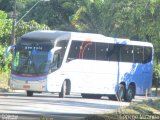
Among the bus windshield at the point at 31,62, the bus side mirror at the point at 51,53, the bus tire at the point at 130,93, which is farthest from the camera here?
the bus tire at the point at 130,93

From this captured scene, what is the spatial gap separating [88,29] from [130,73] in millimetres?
23282

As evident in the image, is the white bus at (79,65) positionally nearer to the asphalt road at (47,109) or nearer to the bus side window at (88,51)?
the bus side window at (88,51)

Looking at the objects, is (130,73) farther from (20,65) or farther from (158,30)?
(158,30)

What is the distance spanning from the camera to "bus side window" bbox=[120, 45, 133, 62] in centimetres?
3644

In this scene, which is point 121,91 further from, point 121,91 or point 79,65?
point 79,65

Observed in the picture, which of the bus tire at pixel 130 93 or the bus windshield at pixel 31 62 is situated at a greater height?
the bus windshield at pixel 31 62

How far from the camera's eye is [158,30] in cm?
5531

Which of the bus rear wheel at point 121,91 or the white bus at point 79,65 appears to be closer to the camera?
the white bus at point 79,65

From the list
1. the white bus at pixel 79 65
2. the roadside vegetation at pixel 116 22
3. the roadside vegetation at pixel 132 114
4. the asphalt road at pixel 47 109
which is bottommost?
the asphalt road at pixel 47 109

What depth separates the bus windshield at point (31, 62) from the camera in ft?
105

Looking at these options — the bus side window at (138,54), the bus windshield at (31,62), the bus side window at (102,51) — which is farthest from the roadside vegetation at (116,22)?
the bus windshield at (31,62)

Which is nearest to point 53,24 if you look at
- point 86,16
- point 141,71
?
point 86,16

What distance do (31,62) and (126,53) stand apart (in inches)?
267

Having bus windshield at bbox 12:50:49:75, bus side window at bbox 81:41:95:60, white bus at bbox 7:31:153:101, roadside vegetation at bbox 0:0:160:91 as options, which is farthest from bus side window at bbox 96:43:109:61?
roadside vegetation at bbox 0:0:160:91
